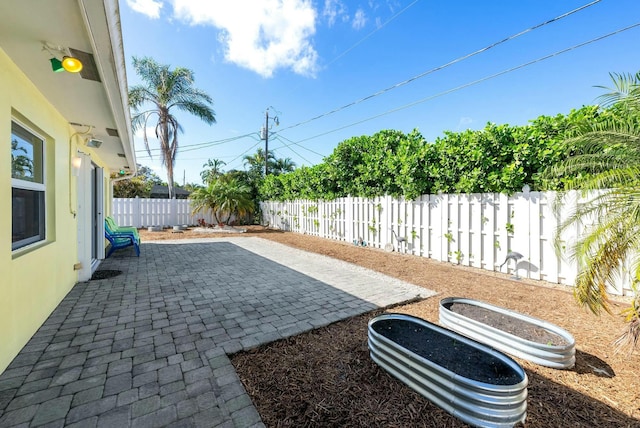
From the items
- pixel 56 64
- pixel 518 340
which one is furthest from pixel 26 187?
pixel 518 340

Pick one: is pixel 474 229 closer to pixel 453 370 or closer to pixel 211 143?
pixel 453 370

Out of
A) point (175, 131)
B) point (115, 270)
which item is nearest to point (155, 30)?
point (115, 270)

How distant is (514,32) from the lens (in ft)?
19.3

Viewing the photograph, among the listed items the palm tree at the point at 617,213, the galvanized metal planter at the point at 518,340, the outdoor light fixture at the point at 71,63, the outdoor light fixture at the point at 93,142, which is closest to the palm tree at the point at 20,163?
the outdoor light fixture at the point at 71,63

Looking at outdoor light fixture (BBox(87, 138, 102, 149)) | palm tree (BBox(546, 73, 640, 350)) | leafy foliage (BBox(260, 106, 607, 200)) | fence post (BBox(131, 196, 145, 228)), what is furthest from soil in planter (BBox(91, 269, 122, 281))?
fence post (BBox(131, 196, 145, 228))

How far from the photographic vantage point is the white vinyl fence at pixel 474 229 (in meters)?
4.74

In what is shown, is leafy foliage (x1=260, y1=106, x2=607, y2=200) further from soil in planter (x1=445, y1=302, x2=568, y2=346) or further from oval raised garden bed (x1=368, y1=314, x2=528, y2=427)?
oval raised garden bed (x1=368, y1=314, x2=528, y2=427)

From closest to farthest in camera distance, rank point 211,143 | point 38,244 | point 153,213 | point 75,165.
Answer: point 38,244 → point 75,165 → point 153,213 → point 211,143

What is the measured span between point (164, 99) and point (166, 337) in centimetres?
1751

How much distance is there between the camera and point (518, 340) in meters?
2.45

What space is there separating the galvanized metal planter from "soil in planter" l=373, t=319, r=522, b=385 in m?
0.57

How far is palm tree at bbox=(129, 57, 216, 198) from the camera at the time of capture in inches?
621

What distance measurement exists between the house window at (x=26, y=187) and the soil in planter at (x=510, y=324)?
4.99 metres

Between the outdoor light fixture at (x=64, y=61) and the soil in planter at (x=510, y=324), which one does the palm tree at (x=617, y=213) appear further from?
the outdoor light fixture at (x=64, y=61)
